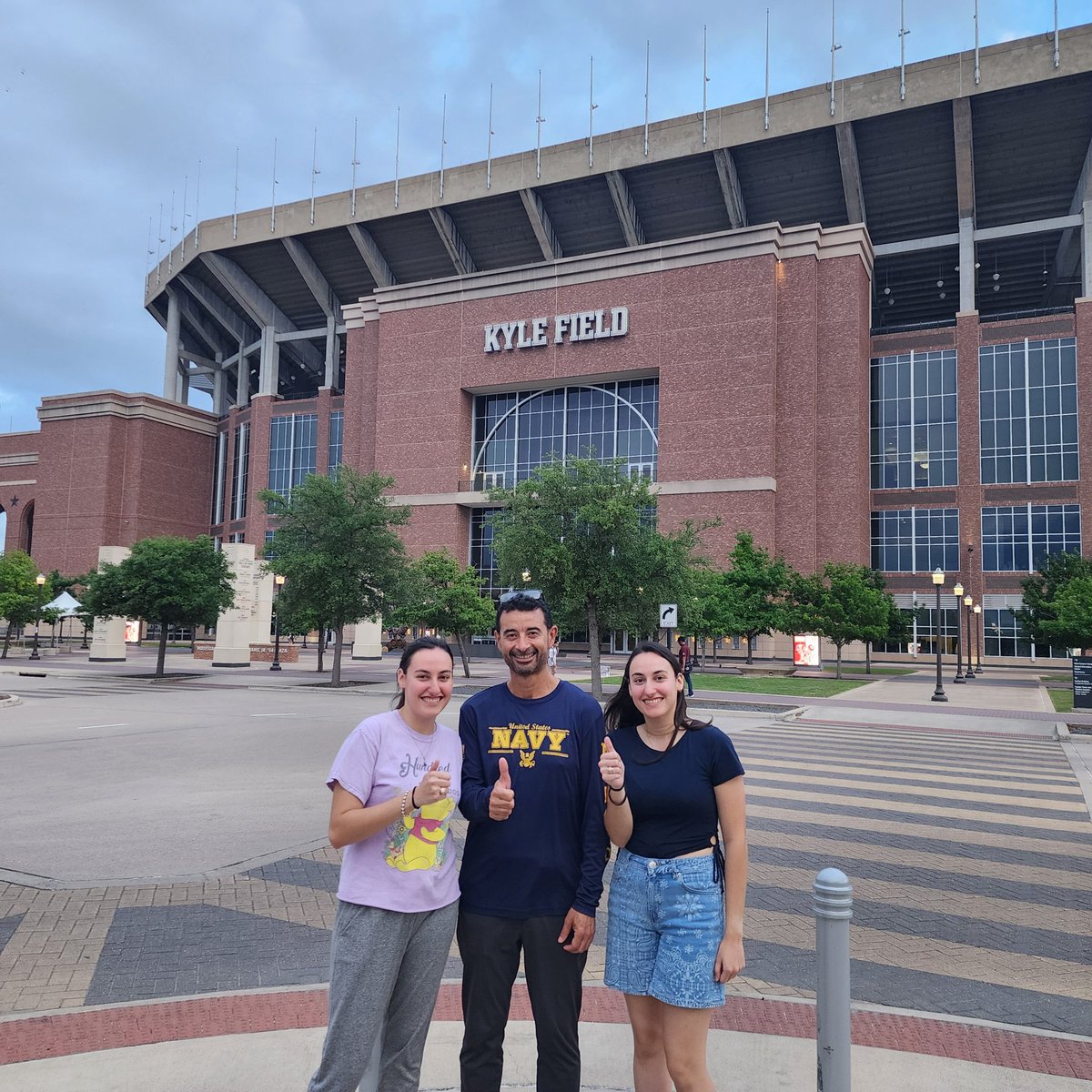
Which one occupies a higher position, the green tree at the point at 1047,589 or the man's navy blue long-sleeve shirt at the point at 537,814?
the green tree at the point at 1047,589

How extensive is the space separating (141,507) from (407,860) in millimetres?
86264

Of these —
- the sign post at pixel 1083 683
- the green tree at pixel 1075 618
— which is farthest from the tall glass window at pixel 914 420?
the sign post at pixel 1083 683

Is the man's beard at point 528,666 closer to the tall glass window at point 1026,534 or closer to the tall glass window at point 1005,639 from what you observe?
the tall glass window at point 1026,534

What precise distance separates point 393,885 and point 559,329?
6099 cm

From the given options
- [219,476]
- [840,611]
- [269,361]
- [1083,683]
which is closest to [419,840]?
[1083,683]

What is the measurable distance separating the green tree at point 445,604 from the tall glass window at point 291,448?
42.0 meters

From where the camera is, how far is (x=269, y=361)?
3068 inches

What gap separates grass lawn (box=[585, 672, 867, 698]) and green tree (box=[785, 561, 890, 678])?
3.27 metres

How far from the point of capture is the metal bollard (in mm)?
3154

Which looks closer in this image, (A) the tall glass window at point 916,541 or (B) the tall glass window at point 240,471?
(A) the tall glass window at point 916,541

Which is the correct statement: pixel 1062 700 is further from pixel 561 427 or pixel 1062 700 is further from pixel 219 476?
pixel 219 476

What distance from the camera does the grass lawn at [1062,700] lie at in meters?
25.0

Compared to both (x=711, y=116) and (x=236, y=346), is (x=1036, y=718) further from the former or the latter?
(x=236, y=346)

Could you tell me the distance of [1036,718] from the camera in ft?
71.7
